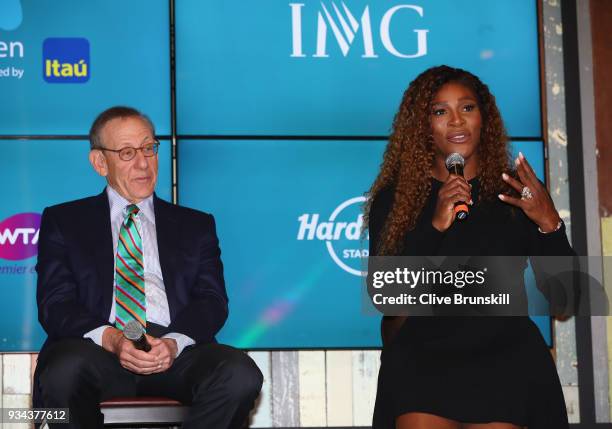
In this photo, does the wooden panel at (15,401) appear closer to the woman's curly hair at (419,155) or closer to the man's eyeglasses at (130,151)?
the man's eyeglasses at (130,151)

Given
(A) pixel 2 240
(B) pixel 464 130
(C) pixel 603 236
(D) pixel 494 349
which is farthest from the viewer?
(C) pixel 603 236

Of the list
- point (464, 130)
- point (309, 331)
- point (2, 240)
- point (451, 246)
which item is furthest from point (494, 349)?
point (2, 240)

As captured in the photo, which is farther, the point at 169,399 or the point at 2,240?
the point at 2,240

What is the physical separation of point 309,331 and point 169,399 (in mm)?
1177

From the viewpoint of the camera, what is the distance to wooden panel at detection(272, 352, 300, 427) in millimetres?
3807

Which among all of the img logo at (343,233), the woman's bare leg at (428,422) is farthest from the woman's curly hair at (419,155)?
the img logo at (343,233)

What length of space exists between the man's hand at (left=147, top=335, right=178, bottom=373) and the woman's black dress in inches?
27.1

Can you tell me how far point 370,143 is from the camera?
12.5 ft

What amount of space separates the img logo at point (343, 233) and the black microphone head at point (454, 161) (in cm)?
137

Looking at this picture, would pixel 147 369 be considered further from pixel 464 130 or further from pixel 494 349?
pixel 464 130

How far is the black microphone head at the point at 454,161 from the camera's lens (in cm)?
240

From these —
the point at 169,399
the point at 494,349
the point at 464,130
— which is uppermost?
the point at 464,130

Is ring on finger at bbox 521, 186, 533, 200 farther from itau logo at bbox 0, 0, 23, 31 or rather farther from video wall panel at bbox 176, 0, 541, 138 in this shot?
itau logo at bbox 0, 0, 23, 31

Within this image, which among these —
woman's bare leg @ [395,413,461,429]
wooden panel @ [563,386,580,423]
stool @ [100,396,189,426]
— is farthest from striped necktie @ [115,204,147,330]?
wooden panel @ [563,386,580,423]
